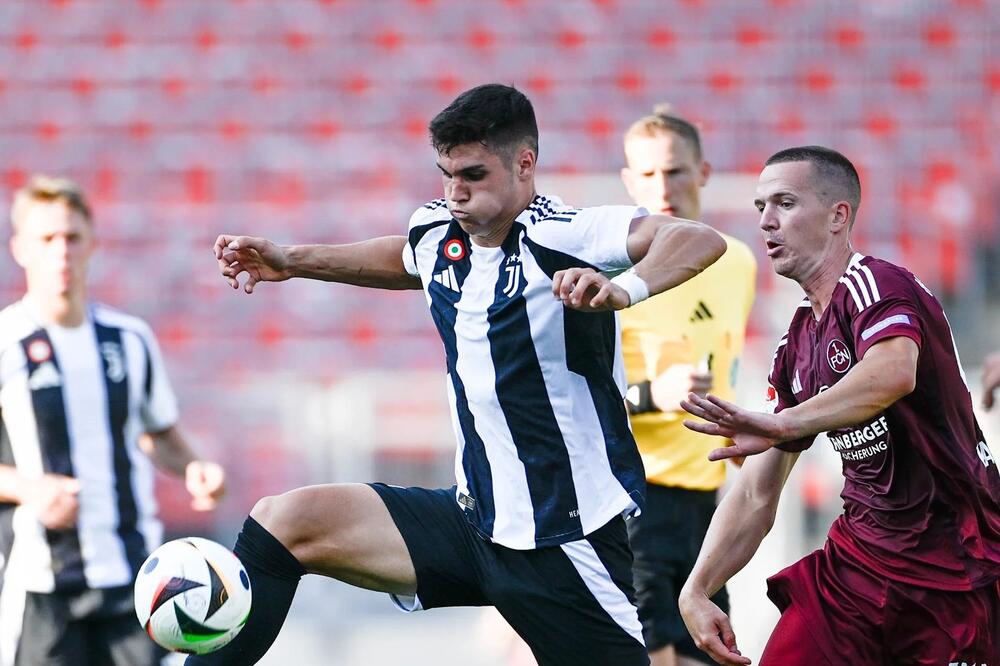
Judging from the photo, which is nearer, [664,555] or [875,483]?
[875,483]

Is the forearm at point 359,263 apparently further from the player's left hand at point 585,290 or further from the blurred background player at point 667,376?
the blurred background player at point 667,376

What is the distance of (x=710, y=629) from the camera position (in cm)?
421

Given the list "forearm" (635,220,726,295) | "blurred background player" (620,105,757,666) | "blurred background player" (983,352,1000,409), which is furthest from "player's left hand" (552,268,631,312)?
"blurred background player" (620,105,757,666)

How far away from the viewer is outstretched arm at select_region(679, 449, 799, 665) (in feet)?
14.0

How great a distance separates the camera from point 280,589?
4477 millimetres

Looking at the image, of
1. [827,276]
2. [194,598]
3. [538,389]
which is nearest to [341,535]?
[194,598]

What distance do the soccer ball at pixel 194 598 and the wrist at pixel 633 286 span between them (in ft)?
4.77

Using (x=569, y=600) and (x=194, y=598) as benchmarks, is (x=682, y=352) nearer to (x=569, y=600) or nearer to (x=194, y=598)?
(x=569, y=600)

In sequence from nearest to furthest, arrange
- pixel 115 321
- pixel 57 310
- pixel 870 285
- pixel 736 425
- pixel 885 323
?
pixel 736 425, pixel 885 323, pixel 870 285, pixel 57 310, pixel 115 321

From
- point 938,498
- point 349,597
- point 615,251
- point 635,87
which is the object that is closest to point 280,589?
point 615,251

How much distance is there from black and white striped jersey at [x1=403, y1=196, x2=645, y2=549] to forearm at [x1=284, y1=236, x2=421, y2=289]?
0.36 m

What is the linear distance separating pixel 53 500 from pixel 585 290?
2.87m

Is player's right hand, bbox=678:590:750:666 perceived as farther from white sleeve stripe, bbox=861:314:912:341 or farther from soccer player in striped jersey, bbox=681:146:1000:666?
white sleeve stripe, bbox=861:314:912:341

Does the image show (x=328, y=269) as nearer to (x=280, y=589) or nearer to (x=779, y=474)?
(x=280, y=589)
